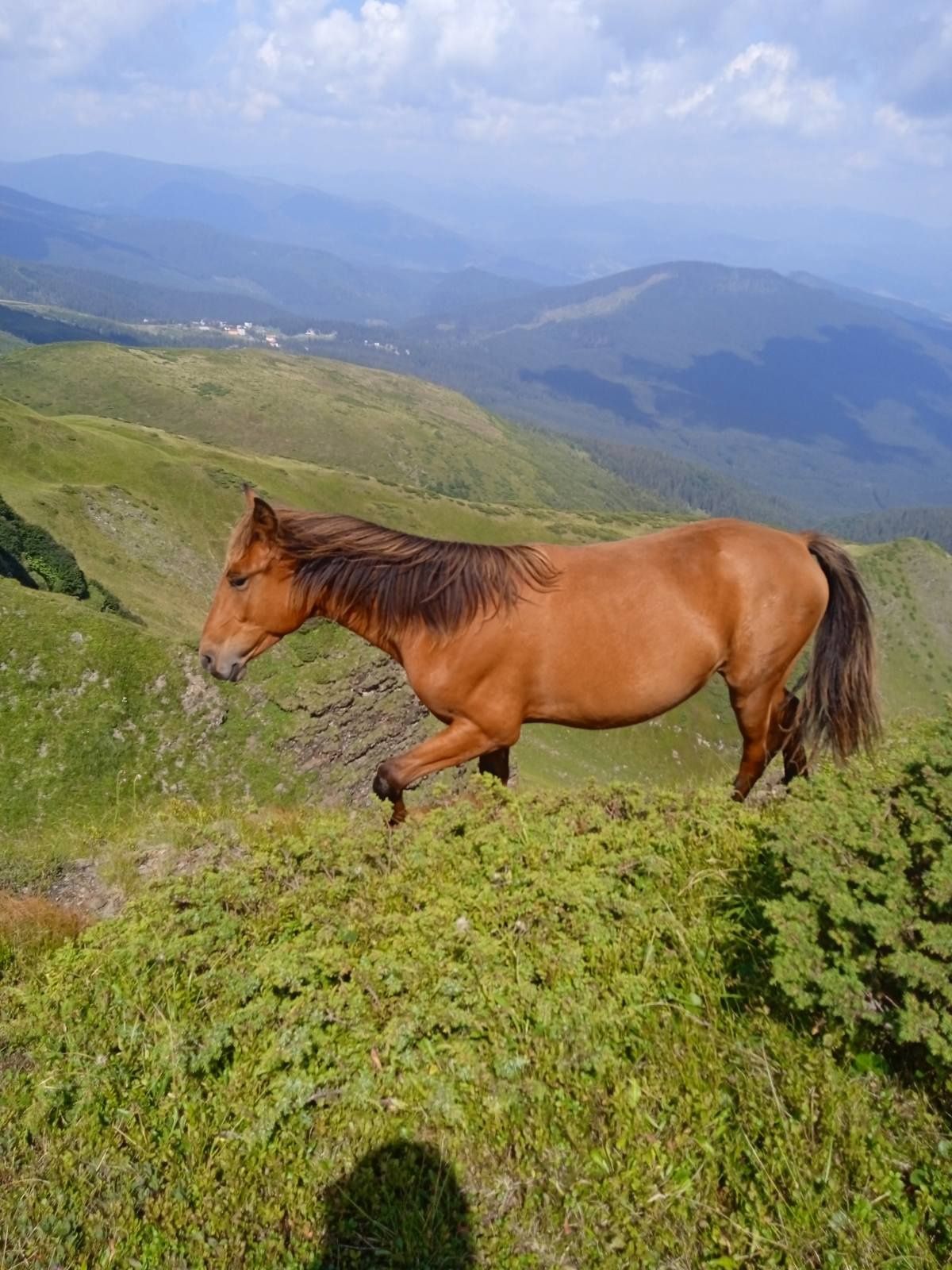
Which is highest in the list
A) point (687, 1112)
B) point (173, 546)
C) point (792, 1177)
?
point (792, 1177)

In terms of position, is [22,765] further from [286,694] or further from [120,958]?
[120,958]

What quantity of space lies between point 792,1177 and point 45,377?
732 feet

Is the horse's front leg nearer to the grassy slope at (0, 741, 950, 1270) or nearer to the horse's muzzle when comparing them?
the grassy slope at (0, 741, 950, 1270)

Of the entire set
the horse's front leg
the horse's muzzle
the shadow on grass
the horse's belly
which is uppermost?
the horse's belly

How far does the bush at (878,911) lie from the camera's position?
281cm

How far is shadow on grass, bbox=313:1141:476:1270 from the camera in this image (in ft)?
8.80

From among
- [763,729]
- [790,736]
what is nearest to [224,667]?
[763,729]

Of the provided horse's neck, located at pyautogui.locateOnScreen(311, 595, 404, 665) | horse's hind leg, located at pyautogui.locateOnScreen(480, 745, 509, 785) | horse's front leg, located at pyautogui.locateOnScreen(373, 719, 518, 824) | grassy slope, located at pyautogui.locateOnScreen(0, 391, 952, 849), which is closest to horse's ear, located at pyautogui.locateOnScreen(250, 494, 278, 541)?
horse's neck, located at pyautogui.locateOnScreen(311, 595, 404, 665)

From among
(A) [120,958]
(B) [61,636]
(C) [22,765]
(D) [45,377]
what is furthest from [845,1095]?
(D) [45,377]

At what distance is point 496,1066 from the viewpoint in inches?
130

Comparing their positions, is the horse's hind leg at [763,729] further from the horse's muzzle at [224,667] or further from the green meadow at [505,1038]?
the horse's muzzle at [224,667]

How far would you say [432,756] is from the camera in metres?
6.16

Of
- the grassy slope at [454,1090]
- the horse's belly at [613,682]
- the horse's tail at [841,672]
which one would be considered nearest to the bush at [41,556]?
the horse's belly at [613,682]

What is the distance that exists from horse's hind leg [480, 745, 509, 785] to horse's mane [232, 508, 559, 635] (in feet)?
4.95
